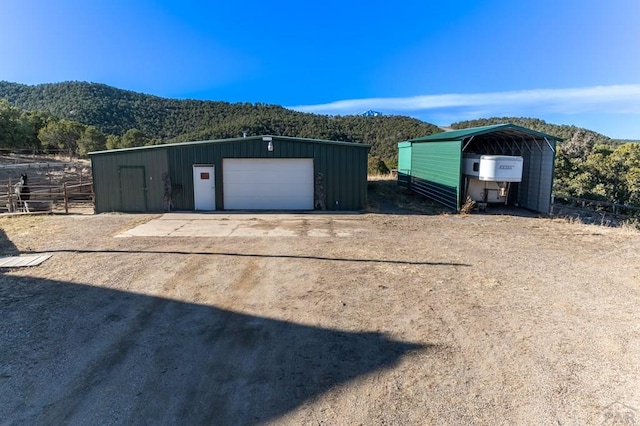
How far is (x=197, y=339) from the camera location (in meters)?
4.43

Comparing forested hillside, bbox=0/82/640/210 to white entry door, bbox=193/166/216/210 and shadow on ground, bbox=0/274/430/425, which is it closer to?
white entry door, bbox=193/166/216/210

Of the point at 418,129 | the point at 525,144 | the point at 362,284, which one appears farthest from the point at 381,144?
the point at 362,284

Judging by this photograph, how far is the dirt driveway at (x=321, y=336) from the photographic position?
10.7 feet

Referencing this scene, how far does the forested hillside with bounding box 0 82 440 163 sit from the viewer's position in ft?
171

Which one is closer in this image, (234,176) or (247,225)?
(247,225)

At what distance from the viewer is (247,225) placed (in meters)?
11.7

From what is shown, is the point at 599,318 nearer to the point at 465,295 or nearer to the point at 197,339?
the point at 465,295

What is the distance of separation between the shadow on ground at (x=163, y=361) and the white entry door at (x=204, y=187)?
9.29 m

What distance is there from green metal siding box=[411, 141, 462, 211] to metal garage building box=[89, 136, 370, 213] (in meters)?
3.32

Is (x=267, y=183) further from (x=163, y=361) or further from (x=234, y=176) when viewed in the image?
(x=163, y=361)

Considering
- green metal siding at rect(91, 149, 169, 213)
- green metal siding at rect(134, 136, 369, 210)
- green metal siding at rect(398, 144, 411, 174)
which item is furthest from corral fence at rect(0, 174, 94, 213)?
green metal siding at rect(398, 144, 411, 174)

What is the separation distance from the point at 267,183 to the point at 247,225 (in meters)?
3.42

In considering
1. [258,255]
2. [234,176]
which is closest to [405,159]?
[234,176]

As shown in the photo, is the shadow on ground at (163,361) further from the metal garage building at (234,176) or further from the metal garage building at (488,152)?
the metal garage building at (488,152)
